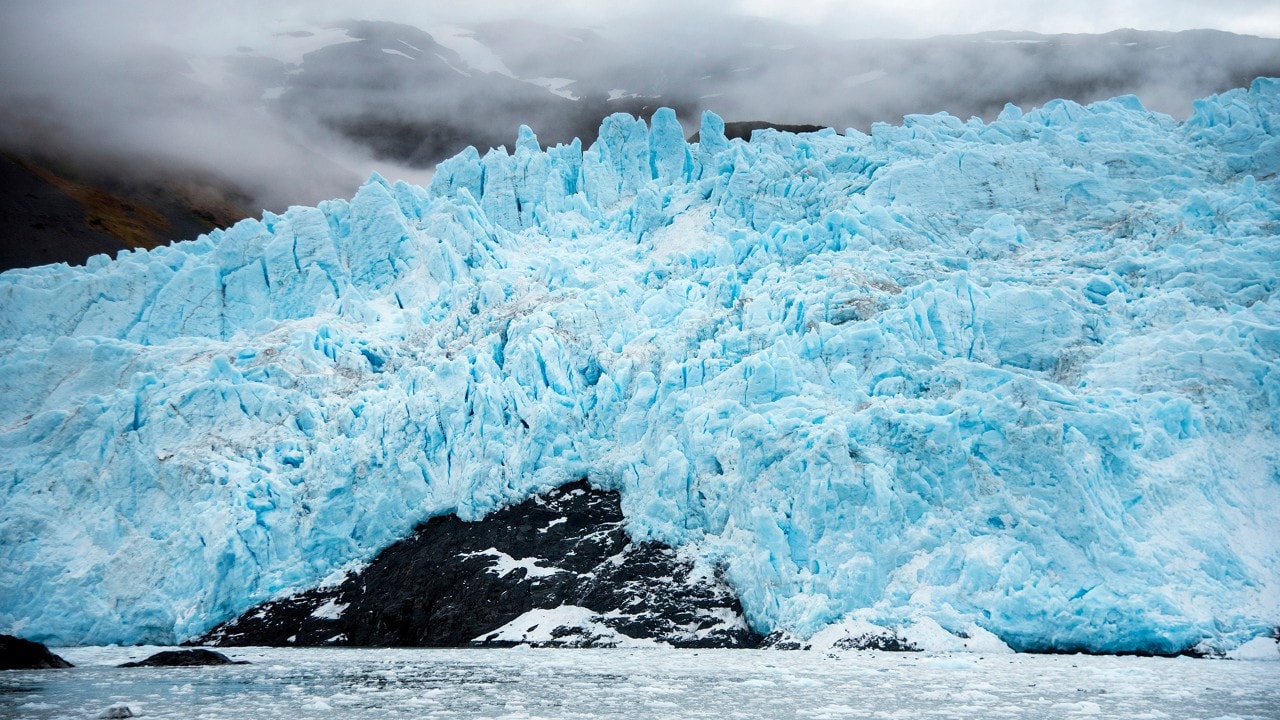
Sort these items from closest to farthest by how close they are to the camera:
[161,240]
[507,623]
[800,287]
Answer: [507,623], [800,287], [161,240]

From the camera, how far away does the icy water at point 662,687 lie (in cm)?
1410

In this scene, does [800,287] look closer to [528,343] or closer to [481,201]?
[528,343]

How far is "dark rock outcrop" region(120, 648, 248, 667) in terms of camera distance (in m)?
22.1

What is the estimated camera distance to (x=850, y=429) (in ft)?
83.7

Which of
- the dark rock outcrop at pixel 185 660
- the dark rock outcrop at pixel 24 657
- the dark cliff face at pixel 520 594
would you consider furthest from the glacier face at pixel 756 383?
the dark rock outcrop at pixel 24 657

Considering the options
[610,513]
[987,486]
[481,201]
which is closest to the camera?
[987,486]

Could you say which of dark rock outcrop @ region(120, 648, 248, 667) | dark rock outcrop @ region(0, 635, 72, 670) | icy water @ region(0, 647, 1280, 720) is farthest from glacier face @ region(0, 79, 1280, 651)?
dark rock outcrop @ region(0, 635, 72, 670)

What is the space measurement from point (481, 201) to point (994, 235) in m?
20.1

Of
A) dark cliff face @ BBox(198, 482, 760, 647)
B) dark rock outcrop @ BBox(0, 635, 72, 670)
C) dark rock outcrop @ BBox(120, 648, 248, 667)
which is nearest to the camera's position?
dark rock outcrop @ BBox(0, 635, 72, 670)

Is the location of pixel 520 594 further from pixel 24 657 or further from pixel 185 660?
pixel 24 657

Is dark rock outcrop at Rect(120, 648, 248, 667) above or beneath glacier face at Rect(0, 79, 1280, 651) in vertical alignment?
beneath

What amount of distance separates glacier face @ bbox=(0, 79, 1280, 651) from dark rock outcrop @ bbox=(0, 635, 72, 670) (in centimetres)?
503

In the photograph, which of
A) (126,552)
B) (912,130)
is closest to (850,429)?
(912,130)

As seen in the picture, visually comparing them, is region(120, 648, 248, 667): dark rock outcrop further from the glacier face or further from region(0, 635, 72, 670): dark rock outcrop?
the glacier face
